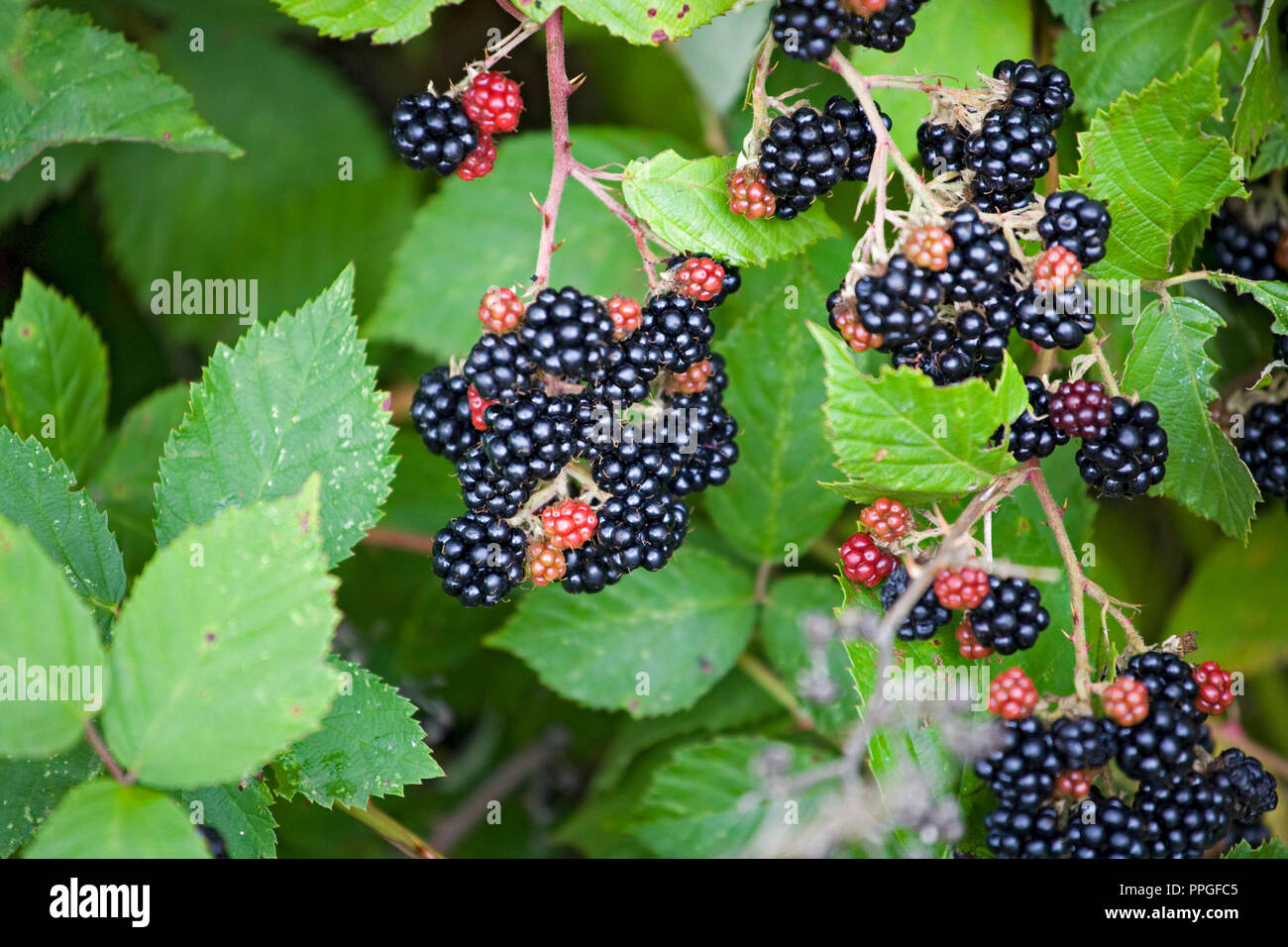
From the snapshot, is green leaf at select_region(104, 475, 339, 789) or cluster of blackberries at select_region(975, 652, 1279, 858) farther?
cluster of blackberries at select_region(975, 652, 1279, 858)

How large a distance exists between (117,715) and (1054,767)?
1.62 metres

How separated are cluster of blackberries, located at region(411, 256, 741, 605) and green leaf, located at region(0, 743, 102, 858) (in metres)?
0.77

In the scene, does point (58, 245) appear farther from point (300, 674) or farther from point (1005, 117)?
point (1005, 117)

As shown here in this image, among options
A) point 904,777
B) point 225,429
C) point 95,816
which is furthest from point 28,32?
point 904,777

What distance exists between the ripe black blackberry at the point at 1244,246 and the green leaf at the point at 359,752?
7.61ft

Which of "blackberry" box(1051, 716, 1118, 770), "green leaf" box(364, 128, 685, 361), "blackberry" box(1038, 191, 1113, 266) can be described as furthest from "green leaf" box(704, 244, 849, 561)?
"blackberry" box(1051, 716, 1118, 770)

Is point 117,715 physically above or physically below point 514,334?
below

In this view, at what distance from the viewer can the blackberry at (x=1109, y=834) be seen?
1823mm

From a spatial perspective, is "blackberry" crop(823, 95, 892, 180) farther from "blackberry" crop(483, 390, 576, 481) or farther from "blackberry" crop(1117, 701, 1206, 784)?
"blackberry" crop(1117, 701, 1206, 784)

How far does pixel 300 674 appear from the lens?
166cm

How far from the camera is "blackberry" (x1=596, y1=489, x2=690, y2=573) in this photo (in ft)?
6.56

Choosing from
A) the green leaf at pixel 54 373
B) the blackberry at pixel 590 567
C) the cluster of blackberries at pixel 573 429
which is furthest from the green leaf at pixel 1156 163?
the green leaf at pixel 54 373
